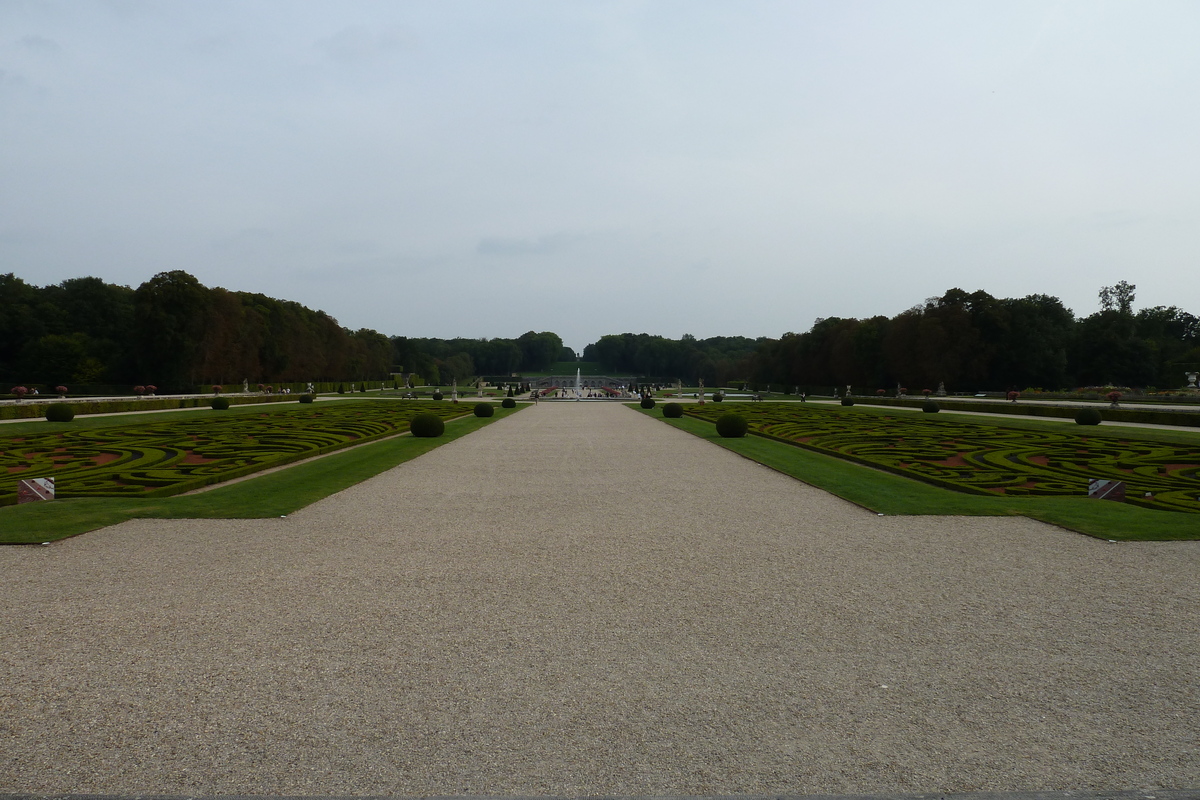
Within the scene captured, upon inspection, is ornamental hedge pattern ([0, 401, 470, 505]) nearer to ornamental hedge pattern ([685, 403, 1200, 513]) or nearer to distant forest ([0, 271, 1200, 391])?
ornamental hedge pattern ([685, 403, 1200, 513])

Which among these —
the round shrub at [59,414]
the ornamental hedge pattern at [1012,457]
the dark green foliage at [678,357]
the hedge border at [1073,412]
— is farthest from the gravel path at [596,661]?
the dark green foliage at [678,357]

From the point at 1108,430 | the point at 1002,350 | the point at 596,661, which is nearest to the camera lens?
the point at 596,661

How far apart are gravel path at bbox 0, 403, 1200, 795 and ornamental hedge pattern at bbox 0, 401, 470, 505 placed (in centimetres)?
412

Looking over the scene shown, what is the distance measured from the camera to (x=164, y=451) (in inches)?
642

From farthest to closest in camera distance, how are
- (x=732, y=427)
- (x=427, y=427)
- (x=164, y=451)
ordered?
1. (x=732, y=427)
2. (x=427, y=427)
3. (x=164, y=451)

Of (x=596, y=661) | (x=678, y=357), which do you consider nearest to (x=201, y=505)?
(x=596, y=661)

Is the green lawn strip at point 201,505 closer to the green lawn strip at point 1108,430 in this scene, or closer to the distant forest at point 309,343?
the green lawn strip at point 1108,430

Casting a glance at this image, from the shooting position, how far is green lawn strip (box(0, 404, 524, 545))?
8.54m

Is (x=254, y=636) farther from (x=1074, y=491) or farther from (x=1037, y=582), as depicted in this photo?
(x=1074, y=491)

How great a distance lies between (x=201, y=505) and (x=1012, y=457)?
1508cm

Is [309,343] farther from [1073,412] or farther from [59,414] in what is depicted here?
[1073,412]

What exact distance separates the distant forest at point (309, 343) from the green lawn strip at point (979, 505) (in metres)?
47.7

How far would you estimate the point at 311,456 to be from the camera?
16.3 m

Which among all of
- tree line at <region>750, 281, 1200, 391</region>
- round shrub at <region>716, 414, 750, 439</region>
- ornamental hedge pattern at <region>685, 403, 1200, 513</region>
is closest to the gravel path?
ornamental hedge pattern at <region>685, 403, 1200, 513</region>
